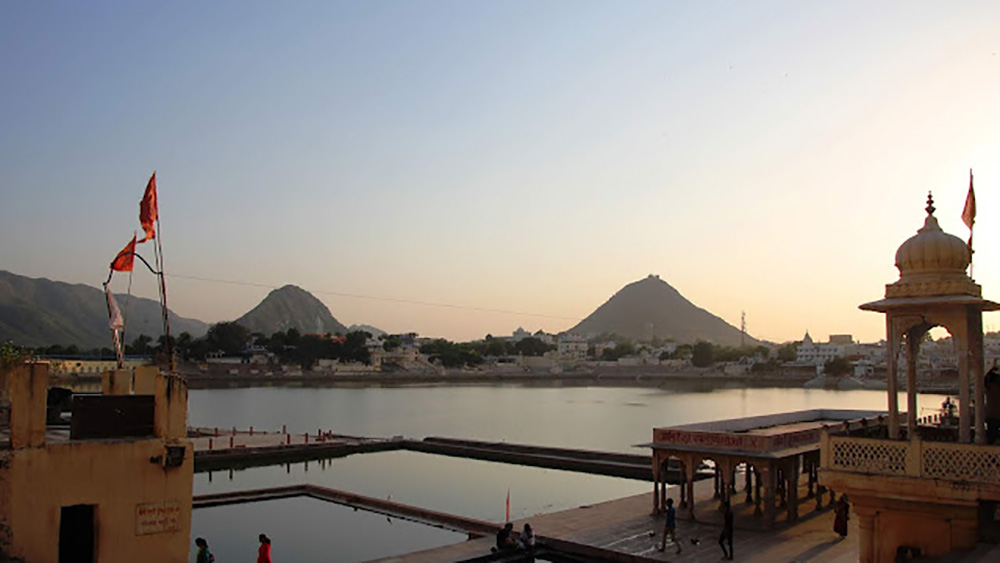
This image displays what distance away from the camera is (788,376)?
155625mm

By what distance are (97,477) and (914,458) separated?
10.9 metres

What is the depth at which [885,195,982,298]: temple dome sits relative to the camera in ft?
35.3

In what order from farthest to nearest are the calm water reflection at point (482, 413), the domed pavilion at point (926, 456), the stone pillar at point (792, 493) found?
the calm water reflection at point (482, 413) < the stone pillar at point (792, 493) < the domed pavilion at point (926, 456)

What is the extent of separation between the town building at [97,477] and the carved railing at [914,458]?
942 centimetres

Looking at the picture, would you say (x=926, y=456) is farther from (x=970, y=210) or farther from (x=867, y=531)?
(x=970, y=210)

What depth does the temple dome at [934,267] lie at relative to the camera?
1077 cm

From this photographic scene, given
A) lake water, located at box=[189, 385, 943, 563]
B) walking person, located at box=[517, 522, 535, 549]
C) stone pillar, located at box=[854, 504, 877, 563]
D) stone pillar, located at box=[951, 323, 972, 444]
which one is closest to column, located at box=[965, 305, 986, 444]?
stone pillar, located at box=[951, 323, 972, 444]

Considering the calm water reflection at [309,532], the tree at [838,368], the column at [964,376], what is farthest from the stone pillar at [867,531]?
the tree at [838,368]

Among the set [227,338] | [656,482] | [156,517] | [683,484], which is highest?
[227,338]

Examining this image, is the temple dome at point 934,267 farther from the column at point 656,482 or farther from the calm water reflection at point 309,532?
the calm water reflection at point 309,532

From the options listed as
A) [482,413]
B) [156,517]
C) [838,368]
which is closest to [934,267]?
[156,517]

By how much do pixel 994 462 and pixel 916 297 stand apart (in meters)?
2.34

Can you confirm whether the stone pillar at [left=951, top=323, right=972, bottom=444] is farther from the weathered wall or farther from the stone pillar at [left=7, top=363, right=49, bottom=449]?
the stone pillar at [left=7, top=363, right=49, bottom=449]

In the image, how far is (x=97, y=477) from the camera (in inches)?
456
